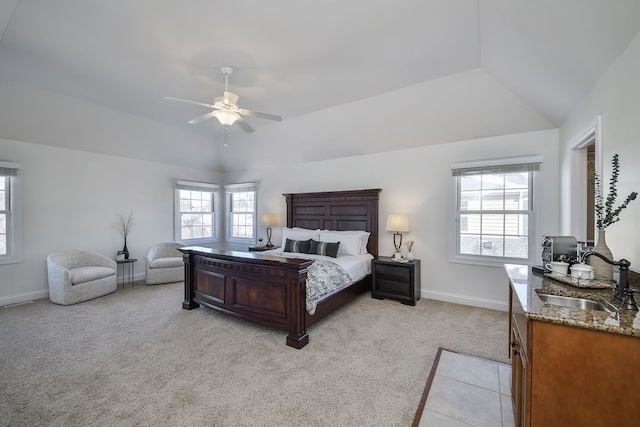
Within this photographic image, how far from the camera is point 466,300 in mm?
3982

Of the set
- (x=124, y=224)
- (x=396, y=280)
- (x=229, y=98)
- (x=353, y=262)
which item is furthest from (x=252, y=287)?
(x=124, y=224)

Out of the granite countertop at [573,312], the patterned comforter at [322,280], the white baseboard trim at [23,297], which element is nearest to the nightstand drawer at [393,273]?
the patterned comforter at [322,280]

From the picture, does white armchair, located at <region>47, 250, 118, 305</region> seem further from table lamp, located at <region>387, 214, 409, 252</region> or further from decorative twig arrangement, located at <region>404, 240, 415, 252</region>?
decorative twig arrangement, located at <region>404, 240, 415, 252</region>

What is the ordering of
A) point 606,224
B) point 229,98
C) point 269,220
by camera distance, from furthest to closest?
1. point 269,220
2. point 229,98
3. point 606,224

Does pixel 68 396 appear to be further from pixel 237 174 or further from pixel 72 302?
pixel 237 174

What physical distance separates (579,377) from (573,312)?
0.87 ft

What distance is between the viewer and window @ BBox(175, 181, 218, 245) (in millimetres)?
6094

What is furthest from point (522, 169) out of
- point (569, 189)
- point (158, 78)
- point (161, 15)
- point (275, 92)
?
point (158, 78)

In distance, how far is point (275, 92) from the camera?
12.3 feet

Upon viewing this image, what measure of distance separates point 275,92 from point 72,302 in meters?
4.29

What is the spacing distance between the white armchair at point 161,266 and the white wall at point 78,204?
1.58 ft

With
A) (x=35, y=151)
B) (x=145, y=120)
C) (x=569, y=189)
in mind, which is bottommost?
(x=569, y=189)

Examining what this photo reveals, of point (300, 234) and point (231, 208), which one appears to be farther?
point (231, 208)

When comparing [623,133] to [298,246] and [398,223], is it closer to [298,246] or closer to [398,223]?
[398,223]
